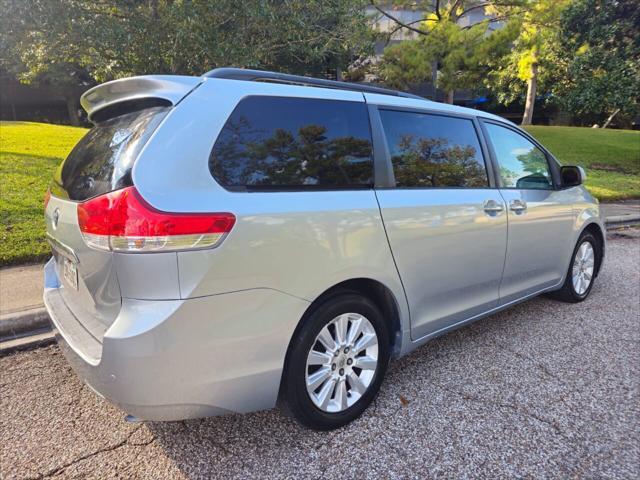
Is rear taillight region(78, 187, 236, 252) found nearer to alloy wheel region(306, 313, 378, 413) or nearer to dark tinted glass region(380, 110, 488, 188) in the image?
alloy wheel region(306, 313, 378, 413)

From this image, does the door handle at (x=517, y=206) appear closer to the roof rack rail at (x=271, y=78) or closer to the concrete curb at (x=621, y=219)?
the roof rack rail at (x=271, y=78)

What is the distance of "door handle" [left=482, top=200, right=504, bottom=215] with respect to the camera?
3.19 m

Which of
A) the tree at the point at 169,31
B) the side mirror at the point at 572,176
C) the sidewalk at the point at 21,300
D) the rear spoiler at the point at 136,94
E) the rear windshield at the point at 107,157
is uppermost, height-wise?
the tree at the point at 169,31

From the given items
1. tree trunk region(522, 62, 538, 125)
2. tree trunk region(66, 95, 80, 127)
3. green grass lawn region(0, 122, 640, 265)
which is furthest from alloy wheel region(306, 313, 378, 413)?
tree trunk region(66, 95, 80, 127)

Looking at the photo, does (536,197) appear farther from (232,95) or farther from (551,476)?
(232,95)

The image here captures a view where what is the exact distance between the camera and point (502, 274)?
11.1ft

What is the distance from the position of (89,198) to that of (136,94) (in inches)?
23.3

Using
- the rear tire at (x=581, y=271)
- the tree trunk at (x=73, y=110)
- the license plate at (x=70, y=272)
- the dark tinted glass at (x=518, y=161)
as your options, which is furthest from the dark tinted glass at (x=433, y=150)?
the tree trunk at (x=73, y=110)

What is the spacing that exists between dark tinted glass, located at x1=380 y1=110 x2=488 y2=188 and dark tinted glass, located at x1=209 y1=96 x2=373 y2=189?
245mm

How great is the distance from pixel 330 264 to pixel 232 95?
0.93 meters

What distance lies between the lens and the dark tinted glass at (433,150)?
2783 mm

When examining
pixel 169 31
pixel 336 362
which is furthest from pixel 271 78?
pixel 169 31

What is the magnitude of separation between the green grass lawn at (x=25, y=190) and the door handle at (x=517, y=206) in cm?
497

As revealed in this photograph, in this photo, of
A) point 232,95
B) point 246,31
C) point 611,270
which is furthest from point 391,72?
point 232,95
